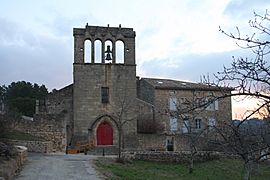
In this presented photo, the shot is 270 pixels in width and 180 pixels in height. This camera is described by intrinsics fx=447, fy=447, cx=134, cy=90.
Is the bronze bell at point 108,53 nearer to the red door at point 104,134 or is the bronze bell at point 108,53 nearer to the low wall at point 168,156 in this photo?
the red door at point 104,134

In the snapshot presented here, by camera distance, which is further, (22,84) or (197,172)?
(22,84)

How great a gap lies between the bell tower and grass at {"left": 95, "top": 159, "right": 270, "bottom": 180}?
857cm

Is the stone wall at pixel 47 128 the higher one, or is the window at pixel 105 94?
the window at pixel 105 94

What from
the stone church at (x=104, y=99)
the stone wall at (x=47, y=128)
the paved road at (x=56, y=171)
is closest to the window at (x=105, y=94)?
the stone church at (x=104, y=99)

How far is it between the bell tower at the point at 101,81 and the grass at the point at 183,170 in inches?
338

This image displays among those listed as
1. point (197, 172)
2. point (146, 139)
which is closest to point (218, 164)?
point (197, 172)

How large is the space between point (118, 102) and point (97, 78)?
2.55 metres

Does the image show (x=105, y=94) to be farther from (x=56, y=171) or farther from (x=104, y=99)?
(x=56, y=171)

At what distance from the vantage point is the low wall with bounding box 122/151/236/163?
2831cm

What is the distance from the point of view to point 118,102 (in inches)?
1407

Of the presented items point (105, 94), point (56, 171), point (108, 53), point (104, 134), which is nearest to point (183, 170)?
point (56, 171)

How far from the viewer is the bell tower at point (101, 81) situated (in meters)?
35.1

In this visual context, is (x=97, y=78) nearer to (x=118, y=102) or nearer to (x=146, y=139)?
(x=118, y=102)

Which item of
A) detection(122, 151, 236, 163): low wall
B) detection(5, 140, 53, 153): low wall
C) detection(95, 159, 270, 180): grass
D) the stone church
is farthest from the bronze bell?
detection(95, 159, 270, 180): grass
